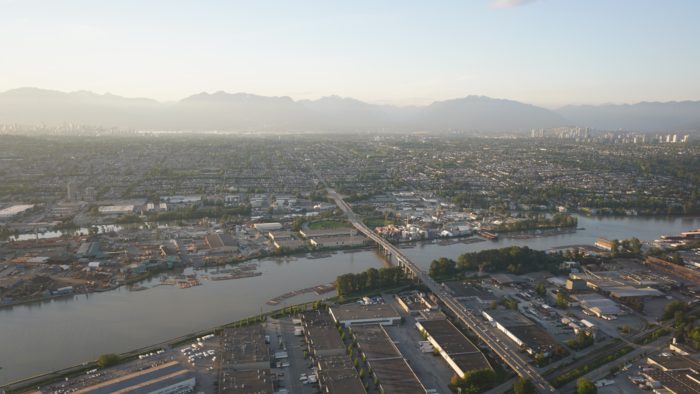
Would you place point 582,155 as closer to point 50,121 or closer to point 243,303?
point 243,303

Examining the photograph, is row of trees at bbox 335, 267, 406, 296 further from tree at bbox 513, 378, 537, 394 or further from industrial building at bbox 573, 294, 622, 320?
tree at bbox 513, 378, 537, 394

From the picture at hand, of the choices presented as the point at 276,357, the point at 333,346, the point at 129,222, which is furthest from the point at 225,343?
the point at 129,222

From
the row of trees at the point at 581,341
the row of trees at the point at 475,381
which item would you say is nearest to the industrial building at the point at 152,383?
the row of trees at the point at 475,381

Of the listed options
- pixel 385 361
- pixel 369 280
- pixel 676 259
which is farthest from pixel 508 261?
pixel 385 361

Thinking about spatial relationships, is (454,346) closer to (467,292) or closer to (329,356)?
(329,356)

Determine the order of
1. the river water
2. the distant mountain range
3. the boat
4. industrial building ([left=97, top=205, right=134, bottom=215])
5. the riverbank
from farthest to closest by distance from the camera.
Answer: the distant mountain range < industrial building ([left=97, top=205, right=134, bottom=215]) < the boat < the river water < the riverbank

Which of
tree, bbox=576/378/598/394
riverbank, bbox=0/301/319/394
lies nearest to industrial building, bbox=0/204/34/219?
riverbank, bbox=0/301/319/394
